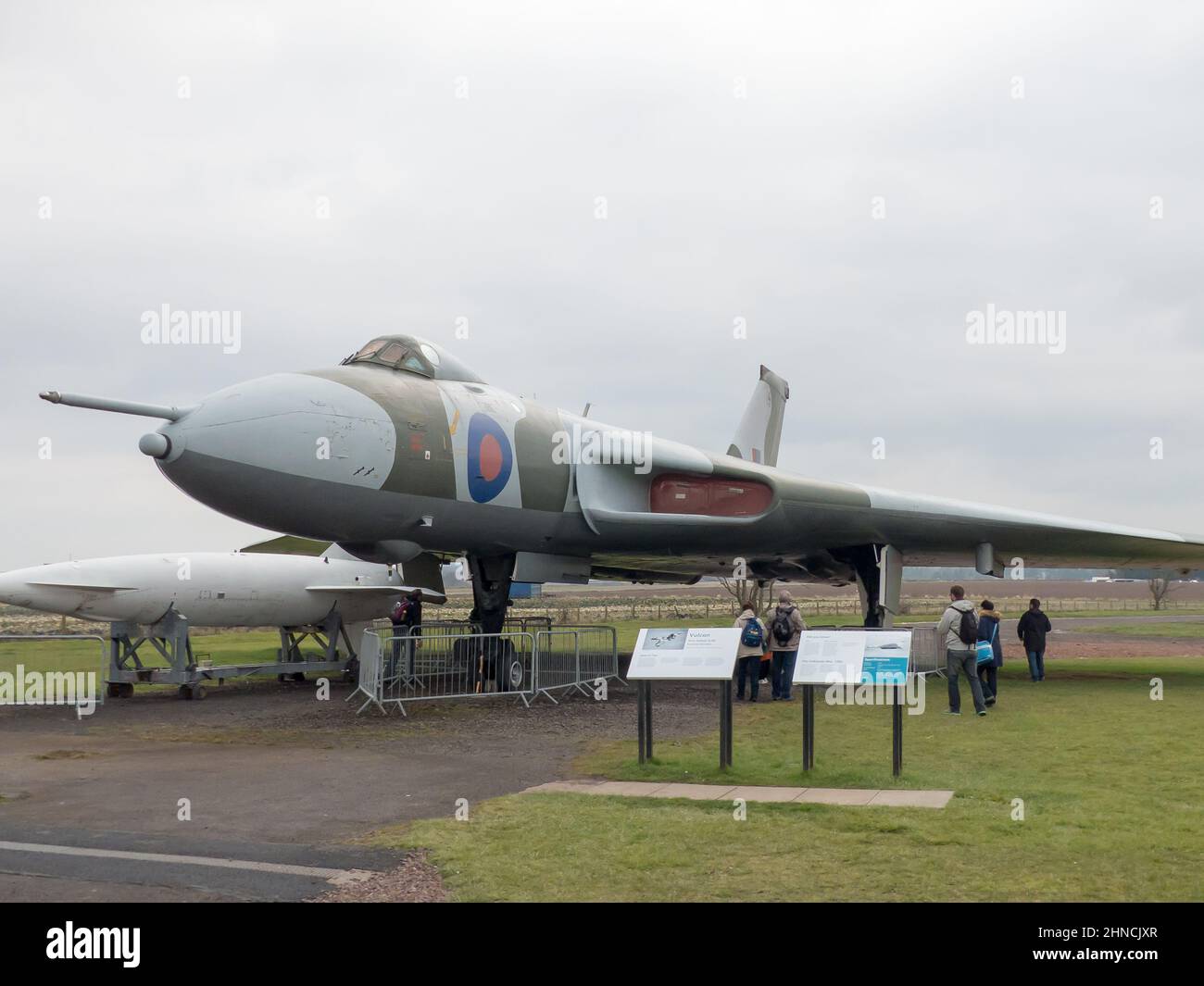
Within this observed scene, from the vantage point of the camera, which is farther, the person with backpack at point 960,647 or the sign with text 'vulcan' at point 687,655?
the person with backpack at point 960,647

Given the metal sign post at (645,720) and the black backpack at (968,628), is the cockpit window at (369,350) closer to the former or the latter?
the metal sign post at (645,720)

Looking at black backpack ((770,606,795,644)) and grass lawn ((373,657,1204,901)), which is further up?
black backpack ((770,606,795,644))

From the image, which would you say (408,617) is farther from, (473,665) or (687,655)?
(687,655)

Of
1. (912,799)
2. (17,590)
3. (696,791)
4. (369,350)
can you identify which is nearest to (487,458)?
(369,350)

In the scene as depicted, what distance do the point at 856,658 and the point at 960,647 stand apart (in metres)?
4.86

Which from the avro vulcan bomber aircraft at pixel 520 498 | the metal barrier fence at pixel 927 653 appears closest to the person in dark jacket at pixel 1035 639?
the avro vulcan bomber aircraft at pixel 520 498

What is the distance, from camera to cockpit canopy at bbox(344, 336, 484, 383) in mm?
12902

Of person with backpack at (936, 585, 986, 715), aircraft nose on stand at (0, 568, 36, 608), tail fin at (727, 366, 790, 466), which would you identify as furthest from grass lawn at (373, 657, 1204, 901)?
tail fin at (727, 366, 790, 466)

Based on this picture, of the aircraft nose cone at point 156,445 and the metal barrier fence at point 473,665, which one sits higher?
the aircraft nose cone at point 156,445

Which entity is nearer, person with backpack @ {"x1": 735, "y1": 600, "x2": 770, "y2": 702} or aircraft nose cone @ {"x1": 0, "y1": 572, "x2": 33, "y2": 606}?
person with backpack @ {"x1": 735, "y1": 600, "x2": 770, "y2": 702}

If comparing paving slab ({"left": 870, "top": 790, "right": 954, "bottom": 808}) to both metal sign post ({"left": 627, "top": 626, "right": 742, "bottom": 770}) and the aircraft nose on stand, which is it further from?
the aircraft nose on stand

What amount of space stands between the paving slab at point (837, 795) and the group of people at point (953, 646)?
3.51 meters

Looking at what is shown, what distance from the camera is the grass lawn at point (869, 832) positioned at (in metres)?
5.47
